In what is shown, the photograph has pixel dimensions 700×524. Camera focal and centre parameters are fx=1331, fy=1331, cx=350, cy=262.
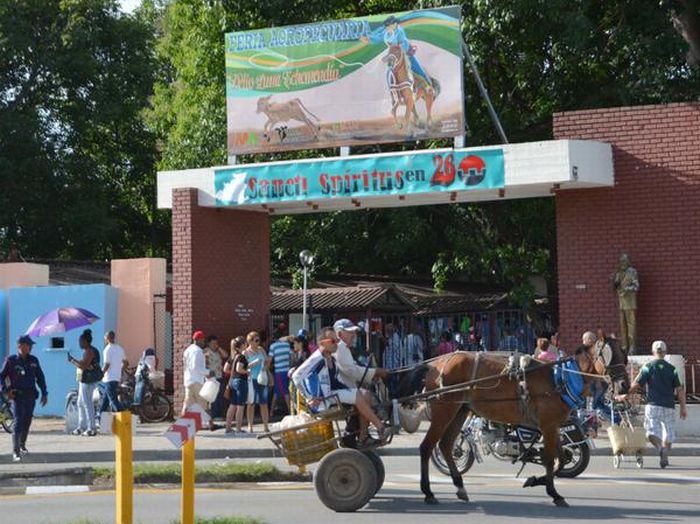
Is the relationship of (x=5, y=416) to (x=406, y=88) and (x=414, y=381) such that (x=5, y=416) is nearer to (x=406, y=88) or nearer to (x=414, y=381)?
(x=406, y=88)

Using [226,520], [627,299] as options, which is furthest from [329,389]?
[627,299]

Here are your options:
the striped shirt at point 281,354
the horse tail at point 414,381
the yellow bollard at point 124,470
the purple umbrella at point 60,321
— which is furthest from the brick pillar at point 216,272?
the yellow bollard at point 124,470

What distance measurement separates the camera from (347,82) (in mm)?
25266

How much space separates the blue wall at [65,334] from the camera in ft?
93.2

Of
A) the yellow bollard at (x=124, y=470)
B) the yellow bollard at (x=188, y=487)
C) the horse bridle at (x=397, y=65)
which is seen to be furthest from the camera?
the horse bridle at (x=397, y=65)

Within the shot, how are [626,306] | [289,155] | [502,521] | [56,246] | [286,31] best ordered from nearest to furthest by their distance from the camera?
[502,521] < [626,306] < [286,31] < [289,155] < [56,246]

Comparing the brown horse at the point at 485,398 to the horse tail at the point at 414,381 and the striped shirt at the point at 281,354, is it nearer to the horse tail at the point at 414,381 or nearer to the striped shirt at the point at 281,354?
the horse tail at the point at 414,381

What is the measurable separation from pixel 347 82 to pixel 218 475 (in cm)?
1062

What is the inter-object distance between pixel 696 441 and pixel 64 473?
10.3 meters

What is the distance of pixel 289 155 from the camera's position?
32969 millimetres

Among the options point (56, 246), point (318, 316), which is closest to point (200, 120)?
point (318, 316)

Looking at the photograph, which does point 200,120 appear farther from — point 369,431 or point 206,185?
point 369,431

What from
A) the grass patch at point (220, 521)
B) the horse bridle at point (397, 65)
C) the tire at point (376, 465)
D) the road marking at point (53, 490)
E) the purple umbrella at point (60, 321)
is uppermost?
the horse bridle at point (397, 65)

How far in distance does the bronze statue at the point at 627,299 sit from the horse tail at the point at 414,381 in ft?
29.8
